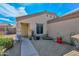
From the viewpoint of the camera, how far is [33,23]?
12.8 feet

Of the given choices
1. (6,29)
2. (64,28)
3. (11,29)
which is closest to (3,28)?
(6,29)

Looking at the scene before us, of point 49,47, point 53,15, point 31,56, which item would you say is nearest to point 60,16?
point 53,15

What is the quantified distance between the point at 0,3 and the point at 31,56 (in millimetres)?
1372

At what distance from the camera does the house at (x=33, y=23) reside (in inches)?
153

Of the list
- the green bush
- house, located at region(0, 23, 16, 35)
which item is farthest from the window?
the green bush

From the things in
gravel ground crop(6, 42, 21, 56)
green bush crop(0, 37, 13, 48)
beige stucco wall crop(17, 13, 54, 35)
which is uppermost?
beige stucco wall crop(17, 13, 54, 35)

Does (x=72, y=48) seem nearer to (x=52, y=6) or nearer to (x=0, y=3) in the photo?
(x=52, y=6)

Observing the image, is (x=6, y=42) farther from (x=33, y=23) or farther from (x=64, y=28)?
(x=64, y=28)

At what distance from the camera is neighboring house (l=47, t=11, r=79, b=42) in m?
3.78

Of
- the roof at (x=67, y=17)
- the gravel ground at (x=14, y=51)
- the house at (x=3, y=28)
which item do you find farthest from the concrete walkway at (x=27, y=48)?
the roof at (x=67, y=17)

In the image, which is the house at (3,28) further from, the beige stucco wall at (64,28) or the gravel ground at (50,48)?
the beige stucco wall at (64,28)

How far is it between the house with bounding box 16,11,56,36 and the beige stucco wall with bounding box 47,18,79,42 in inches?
6.1

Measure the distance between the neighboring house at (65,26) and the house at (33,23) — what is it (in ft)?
0.38

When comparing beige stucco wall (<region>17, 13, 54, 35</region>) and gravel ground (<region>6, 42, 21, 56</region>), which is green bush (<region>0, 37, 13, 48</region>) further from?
beige stucco wall (<region>17, 13, 54, 35</region>)
